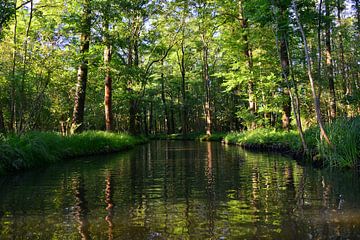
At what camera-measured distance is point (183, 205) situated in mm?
A: 6262

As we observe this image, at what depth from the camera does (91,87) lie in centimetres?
2755

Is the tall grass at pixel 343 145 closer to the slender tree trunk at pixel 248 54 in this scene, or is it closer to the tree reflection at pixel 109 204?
the tree reflection at pixel 109 204

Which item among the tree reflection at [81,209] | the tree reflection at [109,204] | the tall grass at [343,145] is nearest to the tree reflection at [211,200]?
the tree reflection at [109,204]

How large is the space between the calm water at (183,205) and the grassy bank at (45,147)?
126 cm

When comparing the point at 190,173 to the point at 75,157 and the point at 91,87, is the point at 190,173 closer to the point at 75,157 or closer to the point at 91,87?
the point at 75,157

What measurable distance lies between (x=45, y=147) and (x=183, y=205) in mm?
8932

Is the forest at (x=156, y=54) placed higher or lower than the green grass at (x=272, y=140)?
higher

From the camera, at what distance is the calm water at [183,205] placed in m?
4.71

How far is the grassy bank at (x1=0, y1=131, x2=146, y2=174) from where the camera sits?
10967 millimetres

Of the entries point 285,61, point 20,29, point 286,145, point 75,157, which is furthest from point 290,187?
point 20,29

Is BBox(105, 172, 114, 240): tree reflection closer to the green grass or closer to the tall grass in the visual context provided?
the tall grass

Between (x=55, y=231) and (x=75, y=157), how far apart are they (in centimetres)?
1148

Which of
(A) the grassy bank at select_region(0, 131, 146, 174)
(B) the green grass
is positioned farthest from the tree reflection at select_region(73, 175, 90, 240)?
(B) the green grass

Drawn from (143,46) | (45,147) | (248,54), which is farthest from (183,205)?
(248,54)
